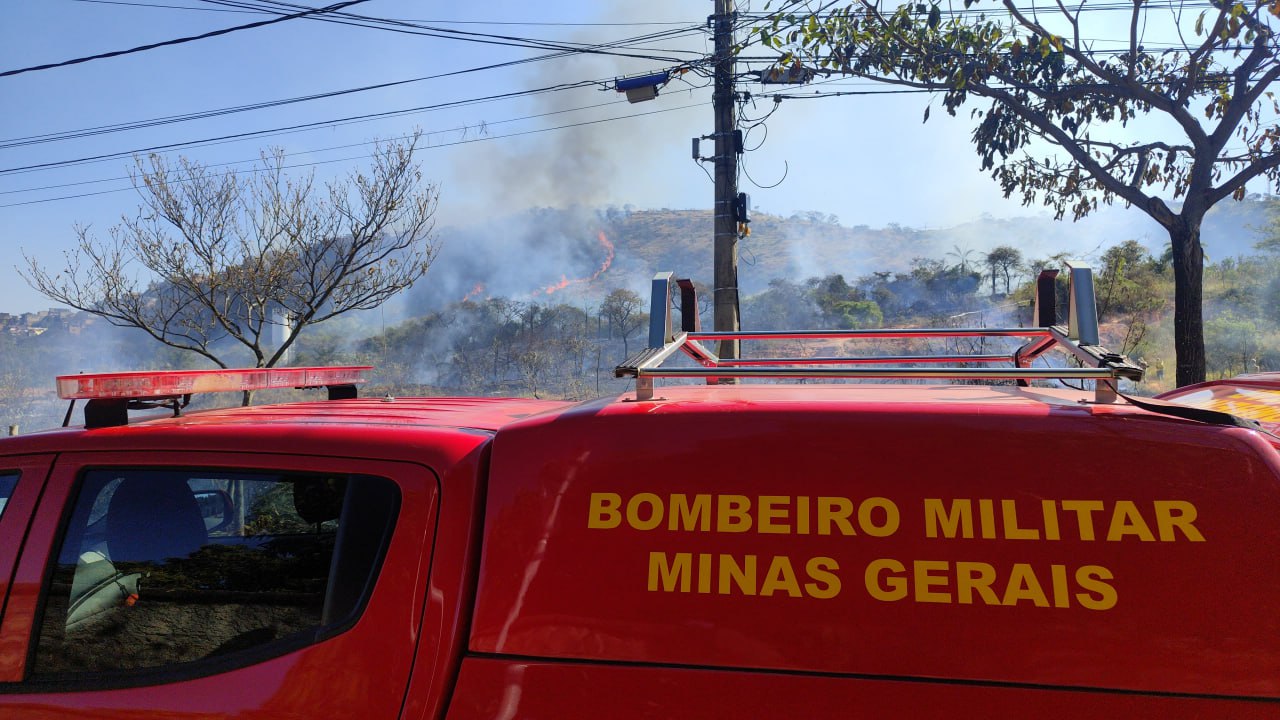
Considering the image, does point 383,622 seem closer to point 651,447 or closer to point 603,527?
point 603,527

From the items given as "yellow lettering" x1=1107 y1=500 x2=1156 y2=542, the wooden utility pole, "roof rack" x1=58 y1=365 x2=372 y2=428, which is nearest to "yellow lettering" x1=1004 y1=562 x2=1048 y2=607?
"yellow lettering" x1=1107 y1=500 x2=1156 y2=542

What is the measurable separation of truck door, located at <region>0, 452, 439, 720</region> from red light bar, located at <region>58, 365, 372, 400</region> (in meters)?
0.17

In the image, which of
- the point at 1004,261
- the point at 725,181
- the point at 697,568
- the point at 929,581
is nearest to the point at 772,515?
the point at 697,568

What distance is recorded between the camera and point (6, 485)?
1746 millimetres

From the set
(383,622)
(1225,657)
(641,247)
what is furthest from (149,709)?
(641,247)

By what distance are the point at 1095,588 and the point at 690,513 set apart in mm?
630

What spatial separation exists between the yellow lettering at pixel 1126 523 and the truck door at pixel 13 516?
80.0 inches

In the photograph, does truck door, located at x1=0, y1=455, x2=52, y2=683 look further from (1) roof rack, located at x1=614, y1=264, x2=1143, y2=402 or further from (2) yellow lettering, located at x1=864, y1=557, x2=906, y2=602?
(2) yellow lettering, located at x1=864, y1=557, x2=906, y2=602

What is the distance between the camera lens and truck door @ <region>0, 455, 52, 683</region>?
63.3 inches

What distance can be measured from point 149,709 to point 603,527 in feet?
3.08

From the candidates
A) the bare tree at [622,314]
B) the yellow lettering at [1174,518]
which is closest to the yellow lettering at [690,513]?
the yellow lettering at [1174,518]

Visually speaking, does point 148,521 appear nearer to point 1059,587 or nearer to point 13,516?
point 13,516

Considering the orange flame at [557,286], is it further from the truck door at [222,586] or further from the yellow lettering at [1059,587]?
the yellow lettering at [1059,587]

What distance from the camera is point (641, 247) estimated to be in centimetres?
6084
